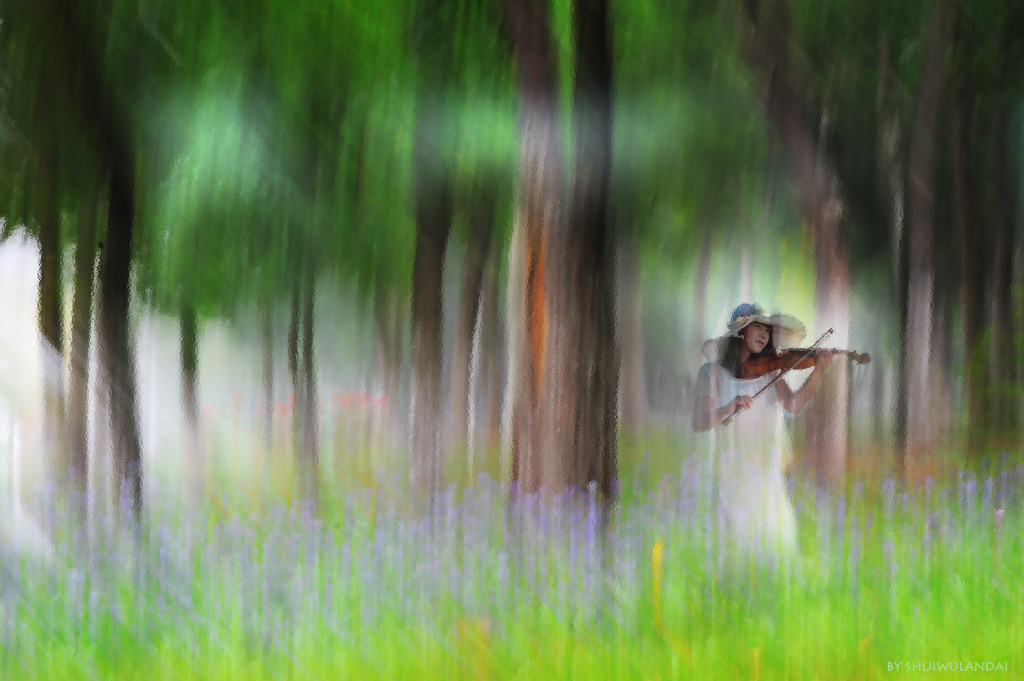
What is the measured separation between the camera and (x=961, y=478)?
11.5ft

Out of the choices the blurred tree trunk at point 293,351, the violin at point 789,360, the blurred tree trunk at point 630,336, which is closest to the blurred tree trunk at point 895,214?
the violin at point 789,360

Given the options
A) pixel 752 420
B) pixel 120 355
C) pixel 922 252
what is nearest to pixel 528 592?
pixel 752 420

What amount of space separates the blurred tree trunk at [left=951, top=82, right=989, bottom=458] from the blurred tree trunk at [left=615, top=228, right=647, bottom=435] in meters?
1.60

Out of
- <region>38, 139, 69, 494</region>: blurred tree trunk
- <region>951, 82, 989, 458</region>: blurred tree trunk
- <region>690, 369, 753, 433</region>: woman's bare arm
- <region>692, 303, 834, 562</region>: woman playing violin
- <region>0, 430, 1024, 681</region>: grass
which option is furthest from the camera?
<region>951, 82, 989, 458</region>: blurred tree trunk

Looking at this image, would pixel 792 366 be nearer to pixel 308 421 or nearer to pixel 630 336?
pixel 630 336

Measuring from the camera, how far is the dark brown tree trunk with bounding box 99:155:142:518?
3.22 meters

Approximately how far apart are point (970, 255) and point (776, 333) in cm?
117

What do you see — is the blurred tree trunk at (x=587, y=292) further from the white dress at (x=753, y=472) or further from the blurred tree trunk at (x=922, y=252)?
the blurred tree trunk at (x=922, y=252)

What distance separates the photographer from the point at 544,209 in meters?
3.76

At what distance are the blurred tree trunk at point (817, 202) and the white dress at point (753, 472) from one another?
0.64ft

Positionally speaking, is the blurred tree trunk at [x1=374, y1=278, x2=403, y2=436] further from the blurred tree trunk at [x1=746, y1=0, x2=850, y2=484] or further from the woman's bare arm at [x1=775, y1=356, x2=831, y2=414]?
the blurred tree trunk at [x1=746, y1=0, x2=850, y2=484]

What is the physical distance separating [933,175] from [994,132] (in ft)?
1.23

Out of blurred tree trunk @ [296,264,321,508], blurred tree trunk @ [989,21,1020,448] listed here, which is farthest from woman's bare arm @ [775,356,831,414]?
blurred tree trunk @ [296,264,321,508]

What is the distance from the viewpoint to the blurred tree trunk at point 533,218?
3.62 meters
